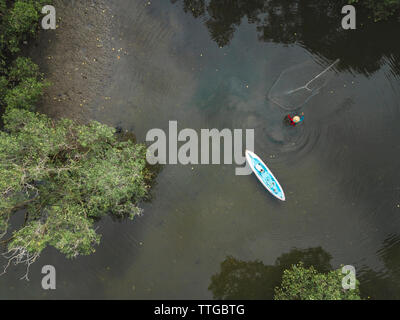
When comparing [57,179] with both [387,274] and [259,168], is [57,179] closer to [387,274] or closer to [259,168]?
[259,168]

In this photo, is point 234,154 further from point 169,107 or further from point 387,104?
point 387,104

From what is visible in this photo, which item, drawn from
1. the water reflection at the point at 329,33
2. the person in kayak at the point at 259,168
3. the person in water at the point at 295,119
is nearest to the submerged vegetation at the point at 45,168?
the person in kayak at the point at 259,168

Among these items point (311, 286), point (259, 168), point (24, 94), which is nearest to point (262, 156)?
point (259, 168)

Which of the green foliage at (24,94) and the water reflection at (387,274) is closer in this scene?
the green foliage at (24,94)
